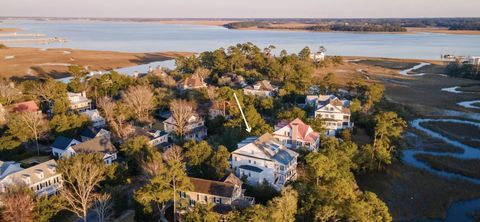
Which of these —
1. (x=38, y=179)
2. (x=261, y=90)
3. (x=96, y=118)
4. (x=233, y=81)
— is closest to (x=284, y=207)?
(x=38, y=179)

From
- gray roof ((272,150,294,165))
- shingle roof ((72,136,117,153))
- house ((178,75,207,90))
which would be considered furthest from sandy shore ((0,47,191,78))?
gray roof ((272,150,294,165))

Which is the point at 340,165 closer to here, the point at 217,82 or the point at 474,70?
the point at 217,82

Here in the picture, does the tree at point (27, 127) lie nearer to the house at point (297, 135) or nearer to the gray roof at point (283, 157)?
the gray roof at point (283, 157)

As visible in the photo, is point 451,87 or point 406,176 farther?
point 451,87

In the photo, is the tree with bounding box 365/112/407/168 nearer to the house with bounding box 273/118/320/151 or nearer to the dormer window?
the house with bounding box 273/118/320/151

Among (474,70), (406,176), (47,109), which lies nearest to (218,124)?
(406,176)

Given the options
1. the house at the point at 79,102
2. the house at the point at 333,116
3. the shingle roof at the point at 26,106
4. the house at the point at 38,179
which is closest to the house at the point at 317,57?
the house at the point at 333,116
